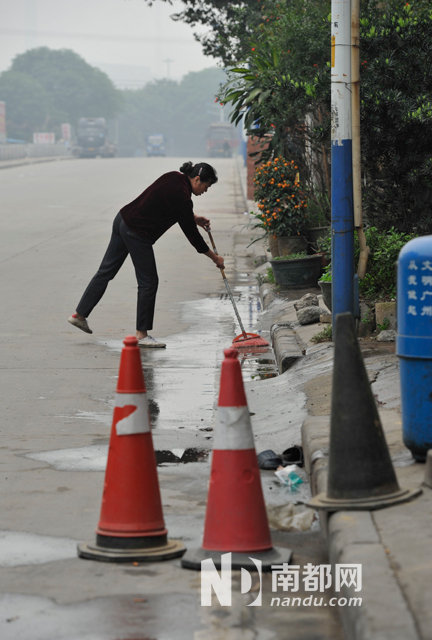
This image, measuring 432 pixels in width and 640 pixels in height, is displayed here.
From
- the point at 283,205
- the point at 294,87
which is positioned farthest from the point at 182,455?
the point at 283,205

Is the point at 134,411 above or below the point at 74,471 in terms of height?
above

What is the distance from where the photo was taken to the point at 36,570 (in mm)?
4504

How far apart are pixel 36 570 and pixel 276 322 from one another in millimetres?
6980

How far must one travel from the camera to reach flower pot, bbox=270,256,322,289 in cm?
1331

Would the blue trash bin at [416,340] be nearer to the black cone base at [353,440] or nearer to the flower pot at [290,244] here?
the black cone base at [353,440]

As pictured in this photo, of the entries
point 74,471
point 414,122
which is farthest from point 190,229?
point 74,471

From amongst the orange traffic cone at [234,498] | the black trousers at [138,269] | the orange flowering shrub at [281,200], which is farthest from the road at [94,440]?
the orange flowering shrub at [281,200]

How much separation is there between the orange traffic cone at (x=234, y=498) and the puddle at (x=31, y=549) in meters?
0.56

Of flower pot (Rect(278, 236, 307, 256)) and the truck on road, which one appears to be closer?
flower pot (Rect(278, 236, 307, 256))

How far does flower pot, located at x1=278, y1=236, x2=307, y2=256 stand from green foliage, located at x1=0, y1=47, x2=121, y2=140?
117542mm

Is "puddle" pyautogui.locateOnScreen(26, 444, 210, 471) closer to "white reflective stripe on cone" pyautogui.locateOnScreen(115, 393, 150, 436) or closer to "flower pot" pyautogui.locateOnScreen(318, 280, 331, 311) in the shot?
"white reflective stripe on cone" pyautogui.locateOnScreen(115, 393, 150, 436)

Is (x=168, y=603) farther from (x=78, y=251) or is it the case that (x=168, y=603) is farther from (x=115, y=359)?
(x=78, y=251)

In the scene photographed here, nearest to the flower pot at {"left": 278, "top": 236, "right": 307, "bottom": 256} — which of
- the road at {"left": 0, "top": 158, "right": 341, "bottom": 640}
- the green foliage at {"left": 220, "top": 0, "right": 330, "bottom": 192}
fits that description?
the road at {"left": 0, "top": 158, "right": 341, "bottom": 640}

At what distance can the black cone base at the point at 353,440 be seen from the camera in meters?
4.66
